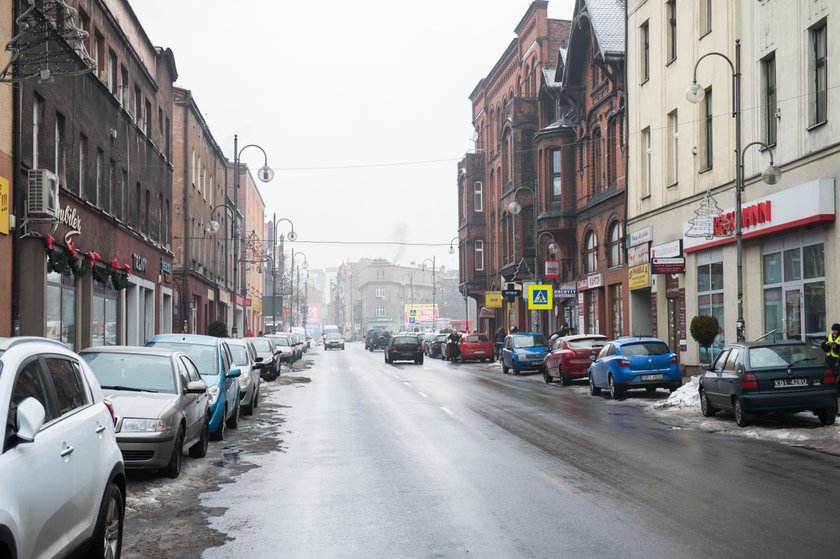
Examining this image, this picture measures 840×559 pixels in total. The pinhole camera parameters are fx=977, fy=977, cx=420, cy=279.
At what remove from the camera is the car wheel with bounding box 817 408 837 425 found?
15930 millimetres

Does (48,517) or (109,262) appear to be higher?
(109,262)

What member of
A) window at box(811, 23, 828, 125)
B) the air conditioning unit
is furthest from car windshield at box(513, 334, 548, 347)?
the air conditioning unit

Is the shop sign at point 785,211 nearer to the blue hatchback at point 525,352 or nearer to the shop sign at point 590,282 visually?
the blue hatchback at point 525,352

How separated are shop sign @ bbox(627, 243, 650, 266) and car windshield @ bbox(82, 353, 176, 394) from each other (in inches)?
996

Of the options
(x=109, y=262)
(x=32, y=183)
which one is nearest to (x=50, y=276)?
(x=32, y=183)

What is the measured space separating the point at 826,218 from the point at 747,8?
7.47 m

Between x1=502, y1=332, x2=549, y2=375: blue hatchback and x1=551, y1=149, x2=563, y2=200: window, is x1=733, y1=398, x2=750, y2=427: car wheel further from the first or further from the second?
x1=551, y1=149, x2=563, y2=200: window

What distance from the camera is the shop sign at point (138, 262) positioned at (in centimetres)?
3138

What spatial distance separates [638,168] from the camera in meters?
35.9

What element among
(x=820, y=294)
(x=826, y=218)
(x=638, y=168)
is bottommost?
(x=820, y=294)

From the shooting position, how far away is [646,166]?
35.5 metres

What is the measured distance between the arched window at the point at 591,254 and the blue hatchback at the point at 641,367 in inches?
766

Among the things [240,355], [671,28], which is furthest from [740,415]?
[671,28]

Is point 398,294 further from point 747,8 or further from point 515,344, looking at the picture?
point 747,8
